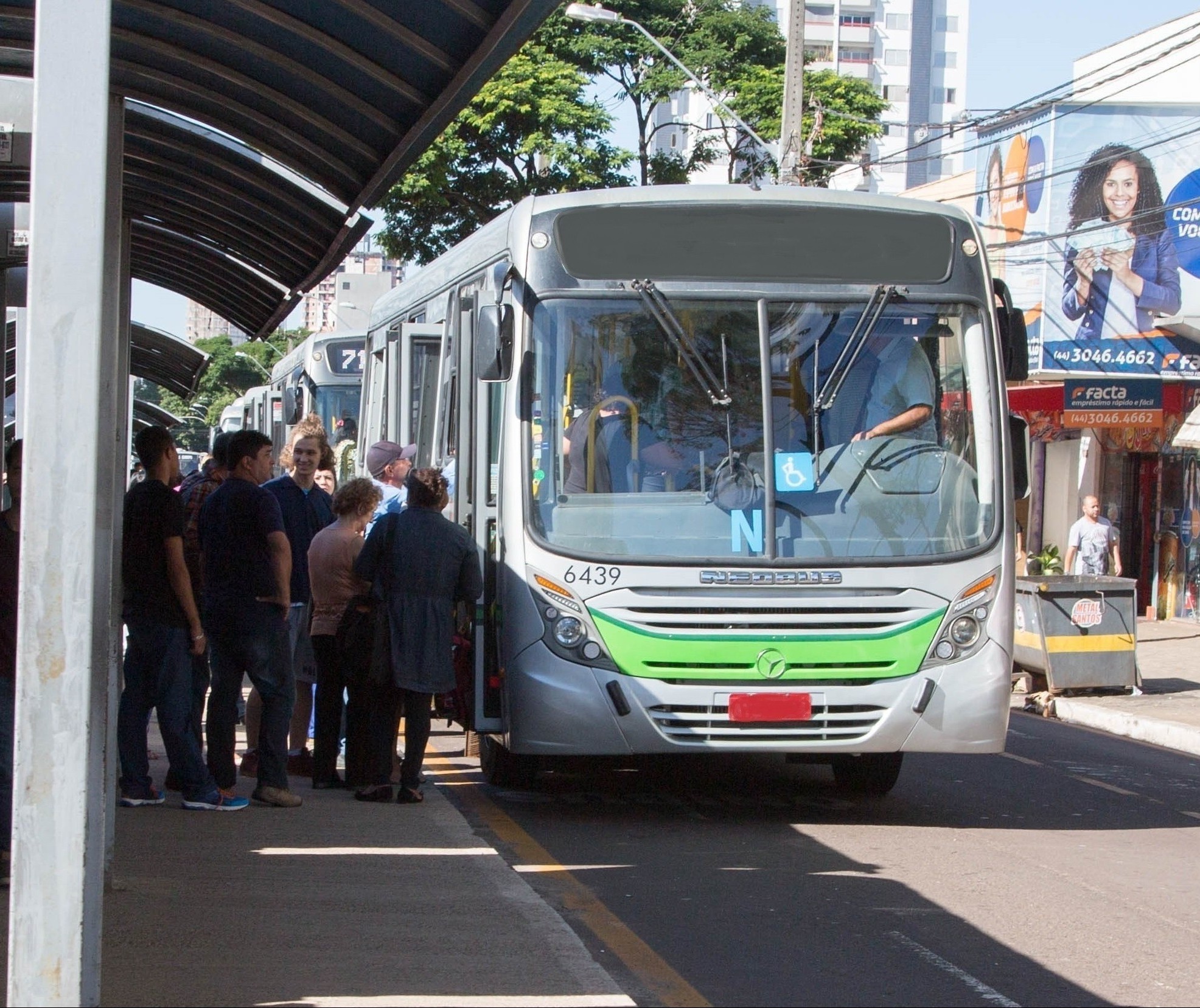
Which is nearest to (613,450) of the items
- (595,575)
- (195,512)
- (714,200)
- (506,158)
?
(595,575)

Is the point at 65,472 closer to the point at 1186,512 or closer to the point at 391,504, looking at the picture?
the point at 391,504

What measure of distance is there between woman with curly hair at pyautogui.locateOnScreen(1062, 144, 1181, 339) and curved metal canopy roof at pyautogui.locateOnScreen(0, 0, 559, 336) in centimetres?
1962

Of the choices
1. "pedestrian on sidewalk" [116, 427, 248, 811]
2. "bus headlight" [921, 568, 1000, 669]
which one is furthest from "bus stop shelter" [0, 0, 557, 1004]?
"bus headlight" [921, 568, 1000, 669]

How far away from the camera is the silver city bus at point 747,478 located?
8781 millimetres

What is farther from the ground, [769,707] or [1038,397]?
[1038,397]

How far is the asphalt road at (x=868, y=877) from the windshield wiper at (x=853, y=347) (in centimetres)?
223

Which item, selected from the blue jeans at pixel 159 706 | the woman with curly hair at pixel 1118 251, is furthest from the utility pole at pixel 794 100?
the blue jeans at pixel 159 706

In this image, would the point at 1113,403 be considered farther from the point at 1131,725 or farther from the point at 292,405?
the point at 292,405

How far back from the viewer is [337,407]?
71.1ft

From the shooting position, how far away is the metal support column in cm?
409

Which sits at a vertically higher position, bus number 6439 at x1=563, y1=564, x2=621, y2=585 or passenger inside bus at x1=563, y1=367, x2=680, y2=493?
passenger inside bus at x1=563, y1=367, x2=680, y2=493

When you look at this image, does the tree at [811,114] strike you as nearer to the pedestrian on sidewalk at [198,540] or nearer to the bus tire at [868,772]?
the pedestrian on sidewalk at [198,540]

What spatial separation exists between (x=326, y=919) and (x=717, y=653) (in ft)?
9.56

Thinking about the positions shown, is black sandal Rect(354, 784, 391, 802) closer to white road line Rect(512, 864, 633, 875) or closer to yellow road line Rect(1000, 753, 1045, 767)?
white road line Rect(512, 864, 633, 875)
